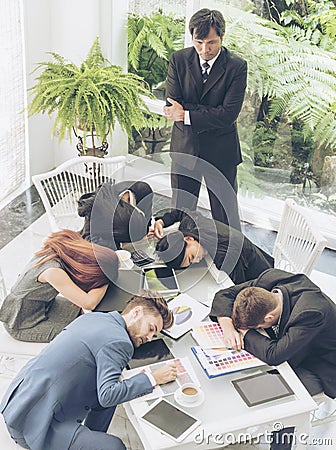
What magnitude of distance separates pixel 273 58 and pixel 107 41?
118 cm

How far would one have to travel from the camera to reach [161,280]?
2.95m

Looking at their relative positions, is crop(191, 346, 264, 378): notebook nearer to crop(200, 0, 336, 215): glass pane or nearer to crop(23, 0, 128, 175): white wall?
crop(200, 0, 336, 215): glass pane

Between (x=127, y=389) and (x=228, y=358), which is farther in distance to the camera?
(x=228, y=358)

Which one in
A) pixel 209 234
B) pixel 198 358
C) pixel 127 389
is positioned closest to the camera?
pixel 127 389

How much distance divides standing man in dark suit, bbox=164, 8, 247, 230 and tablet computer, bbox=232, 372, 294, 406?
3.81 feet

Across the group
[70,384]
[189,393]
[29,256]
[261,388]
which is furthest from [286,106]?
[70,384]

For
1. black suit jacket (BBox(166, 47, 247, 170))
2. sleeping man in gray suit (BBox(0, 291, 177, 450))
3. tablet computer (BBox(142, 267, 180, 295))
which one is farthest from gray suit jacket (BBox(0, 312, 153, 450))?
black suit jacket (BBox(166, 47, 247, 170))

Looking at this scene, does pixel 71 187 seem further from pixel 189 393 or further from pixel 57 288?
pixel 189 393

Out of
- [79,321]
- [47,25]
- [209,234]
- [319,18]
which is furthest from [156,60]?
[79,321]

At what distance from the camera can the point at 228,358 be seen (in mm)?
2613

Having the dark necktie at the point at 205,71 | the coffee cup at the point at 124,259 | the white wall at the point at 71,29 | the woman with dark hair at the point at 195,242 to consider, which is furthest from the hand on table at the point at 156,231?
the white wall at the point at 71,29

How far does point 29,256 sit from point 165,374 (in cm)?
199

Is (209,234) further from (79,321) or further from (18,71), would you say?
(18,71)

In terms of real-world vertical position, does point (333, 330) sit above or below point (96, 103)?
below
